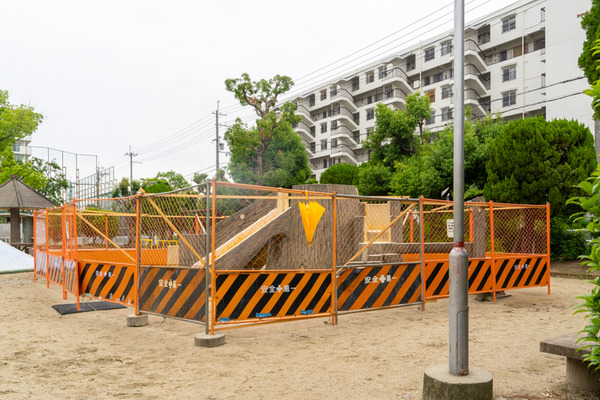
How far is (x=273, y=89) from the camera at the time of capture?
105ft

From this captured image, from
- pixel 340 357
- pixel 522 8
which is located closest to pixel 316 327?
pixel 340 357

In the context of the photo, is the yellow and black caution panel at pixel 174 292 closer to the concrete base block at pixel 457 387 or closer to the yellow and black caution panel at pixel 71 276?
the yellow and black caution panel at pixel 71 276

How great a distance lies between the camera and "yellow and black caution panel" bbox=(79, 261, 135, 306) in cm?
747

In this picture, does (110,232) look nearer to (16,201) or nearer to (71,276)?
(71,276)

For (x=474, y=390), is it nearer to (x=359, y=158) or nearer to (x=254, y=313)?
(x=254, y=313)

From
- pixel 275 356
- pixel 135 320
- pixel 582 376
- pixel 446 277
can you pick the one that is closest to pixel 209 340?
pixel 275 356

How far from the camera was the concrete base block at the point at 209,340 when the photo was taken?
6039mm

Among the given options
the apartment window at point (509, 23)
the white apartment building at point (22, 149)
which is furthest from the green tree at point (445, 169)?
the white apartment building at point (22, 149)

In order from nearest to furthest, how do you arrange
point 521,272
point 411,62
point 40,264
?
point 521,272, point 40,264, point 411,62

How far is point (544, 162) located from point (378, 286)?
11.2m

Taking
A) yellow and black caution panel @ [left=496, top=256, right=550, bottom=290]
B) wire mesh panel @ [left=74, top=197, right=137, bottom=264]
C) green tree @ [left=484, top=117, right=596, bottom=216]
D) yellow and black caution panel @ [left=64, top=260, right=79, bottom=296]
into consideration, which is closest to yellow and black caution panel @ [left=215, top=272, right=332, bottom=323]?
yellow and black caution panel @ [left=64, top=260, right=79, bottom=296]

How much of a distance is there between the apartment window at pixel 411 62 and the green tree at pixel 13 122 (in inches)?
1384

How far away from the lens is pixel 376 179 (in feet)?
91.5

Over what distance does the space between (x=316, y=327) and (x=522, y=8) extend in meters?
37.8
